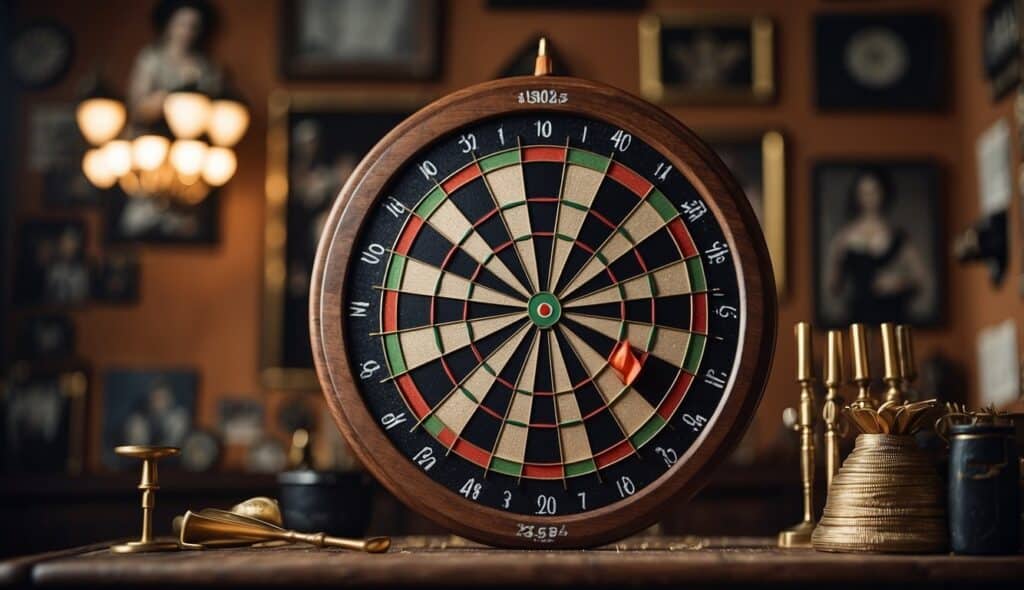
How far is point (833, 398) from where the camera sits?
153cm

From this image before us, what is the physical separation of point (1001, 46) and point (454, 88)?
7.36ft

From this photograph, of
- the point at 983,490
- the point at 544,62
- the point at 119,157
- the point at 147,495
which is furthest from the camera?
the point at 119,157

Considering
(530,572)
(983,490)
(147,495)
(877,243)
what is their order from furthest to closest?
(877,243)
(147,495)
(983,490)
(530,572)

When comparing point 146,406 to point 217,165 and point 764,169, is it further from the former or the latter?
point 764,169

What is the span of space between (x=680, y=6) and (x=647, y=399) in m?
4.39

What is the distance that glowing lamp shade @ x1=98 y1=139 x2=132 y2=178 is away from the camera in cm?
510

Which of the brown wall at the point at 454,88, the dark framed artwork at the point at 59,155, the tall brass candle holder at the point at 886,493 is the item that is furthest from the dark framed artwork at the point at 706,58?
the tall brass candle holder at the point at 886,493

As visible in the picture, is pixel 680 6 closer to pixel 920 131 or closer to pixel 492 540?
pixel 920 131

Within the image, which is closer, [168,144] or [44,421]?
[168,144]

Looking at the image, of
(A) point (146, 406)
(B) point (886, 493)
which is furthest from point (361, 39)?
(B) point (886, 493)

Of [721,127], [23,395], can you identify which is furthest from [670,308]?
[23,395]

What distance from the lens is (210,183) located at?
5.23 metres

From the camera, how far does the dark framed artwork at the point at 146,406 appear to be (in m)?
5.24

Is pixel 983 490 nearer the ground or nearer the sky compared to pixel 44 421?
nearer the sky
